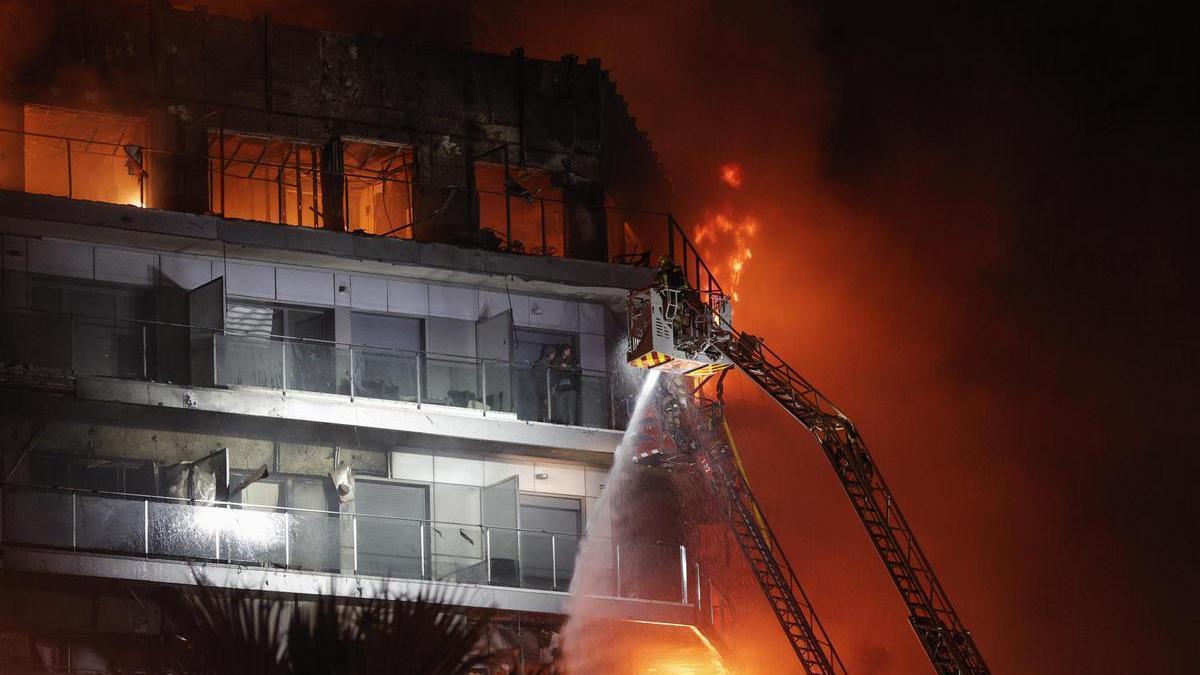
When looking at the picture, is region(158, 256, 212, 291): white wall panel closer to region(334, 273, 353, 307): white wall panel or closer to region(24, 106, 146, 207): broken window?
region(24, 106, 146, 207): broken window

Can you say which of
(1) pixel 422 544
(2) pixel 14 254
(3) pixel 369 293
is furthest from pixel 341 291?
(2) pixel 14 254

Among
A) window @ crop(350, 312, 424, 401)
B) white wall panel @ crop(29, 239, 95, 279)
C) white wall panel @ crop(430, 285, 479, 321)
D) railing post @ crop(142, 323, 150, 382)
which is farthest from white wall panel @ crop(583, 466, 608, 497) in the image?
white wall panel @ crop(29, 239, 95, 279)

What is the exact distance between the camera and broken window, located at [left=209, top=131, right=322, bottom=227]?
44.5m

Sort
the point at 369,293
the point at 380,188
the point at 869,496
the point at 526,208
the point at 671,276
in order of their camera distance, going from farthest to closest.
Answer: the point at 526,208
the point at 380,188
the point at 369,293
the point at 671,276
the point at 869,496

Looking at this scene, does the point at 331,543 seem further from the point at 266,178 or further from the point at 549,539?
the point at 266,178

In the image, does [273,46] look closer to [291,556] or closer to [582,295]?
[582,295]

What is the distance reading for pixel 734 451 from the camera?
45625mm

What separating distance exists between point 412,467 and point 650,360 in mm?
5455

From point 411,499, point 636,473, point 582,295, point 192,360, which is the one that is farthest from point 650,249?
point 192,360

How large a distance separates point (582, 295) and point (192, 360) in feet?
32.2

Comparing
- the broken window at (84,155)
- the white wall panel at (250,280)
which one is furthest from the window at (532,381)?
the broken window at (84,155)

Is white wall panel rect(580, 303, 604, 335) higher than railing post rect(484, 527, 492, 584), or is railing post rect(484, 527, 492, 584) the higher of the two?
white wall panel rect(580, 303, 604, 335)

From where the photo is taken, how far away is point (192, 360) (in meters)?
41.2

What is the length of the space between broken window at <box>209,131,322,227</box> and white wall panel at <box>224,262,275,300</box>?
1319 mm
